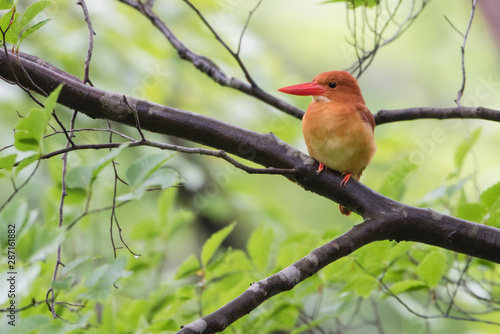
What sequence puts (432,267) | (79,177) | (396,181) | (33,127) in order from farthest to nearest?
(396,181), (432,267), (79,177), (33,127)

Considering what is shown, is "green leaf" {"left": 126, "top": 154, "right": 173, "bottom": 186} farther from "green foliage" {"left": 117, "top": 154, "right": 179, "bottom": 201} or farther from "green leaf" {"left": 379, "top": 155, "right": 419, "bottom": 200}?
"green leaf" {"left": 379, "top": 155, "right": 419, "bottom": 200}

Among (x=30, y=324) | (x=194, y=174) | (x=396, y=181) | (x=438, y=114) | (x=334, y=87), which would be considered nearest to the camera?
(x=30, y=324)

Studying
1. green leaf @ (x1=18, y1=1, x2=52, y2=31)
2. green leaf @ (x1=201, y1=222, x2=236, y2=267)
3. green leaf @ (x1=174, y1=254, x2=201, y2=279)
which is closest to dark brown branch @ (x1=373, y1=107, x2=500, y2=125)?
green leaf @ (x1=201, y1=222, x2=236, y2=267)

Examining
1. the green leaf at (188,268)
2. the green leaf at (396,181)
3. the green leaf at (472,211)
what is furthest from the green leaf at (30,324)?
the green leaf at (472,211)

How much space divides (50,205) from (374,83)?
689 cm

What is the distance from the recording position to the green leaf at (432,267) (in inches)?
73.9

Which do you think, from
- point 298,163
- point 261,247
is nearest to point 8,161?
point 298,163

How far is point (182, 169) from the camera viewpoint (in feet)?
12.1

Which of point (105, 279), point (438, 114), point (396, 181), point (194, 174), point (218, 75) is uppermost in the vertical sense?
point (194, 174)

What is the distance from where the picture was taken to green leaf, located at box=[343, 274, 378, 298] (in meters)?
1.99

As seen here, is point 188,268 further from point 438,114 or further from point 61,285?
point 438,114

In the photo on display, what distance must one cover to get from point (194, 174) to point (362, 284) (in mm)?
1904

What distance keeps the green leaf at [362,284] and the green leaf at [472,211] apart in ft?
1.32

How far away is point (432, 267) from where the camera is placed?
1.92m
